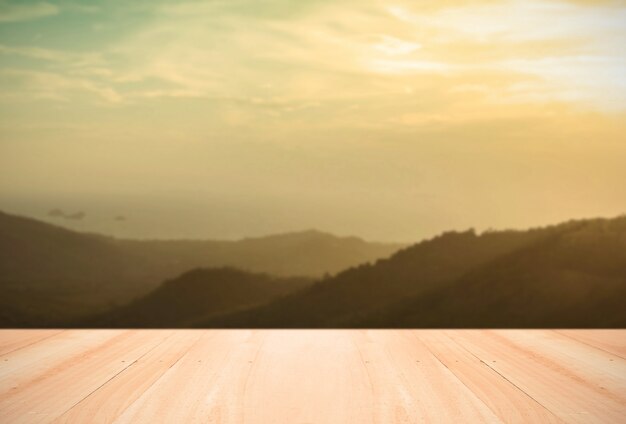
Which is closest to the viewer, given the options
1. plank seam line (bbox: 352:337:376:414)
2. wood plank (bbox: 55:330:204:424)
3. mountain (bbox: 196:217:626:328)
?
wood plank (bbox: 55:330:204:424)

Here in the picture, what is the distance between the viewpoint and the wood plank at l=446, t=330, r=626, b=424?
142cm

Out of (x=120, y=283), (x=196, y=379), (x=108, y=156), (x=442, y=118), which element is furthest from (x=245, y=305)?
(x=196, y=379)

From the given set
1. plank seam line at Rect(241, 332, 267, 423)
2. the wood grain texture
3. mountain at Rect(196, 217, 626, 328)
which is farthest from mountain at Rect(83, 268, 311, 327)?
plank seam line at Rect(241, 332, 267, 423)

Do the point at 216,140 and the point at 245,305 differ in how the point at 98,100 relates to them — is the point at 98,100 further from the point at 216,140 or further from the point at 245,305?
the point at 245,305

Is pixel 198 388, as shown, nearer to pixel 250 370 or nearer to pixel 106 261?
pixel 250 370

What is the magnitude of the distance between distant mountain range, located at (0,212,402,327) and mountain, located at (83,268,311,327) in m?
0.03

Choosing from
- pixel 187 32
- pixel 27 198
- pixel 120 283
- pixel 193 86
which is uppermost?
pixel 187 32

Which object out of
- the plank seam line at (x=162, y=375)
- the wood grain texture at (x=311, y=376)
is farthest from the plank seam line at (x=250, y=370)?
the plank seam line at (x=162, y=375)

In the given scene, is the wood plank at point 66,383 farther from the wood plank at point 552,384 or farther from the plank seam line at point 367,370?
the wood plank at point 552,384

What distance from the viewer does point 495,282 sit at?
299 cm

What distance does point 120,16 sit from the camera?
9.61 ft

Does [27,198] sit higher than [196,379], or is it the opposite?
[27,198]

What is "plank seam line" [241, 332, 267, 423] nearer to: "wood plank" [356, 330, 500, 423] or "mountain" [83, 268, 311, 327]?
"wood plank" [356, 330, 500, 423]

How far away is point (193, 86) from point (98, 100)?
0.33 meters
